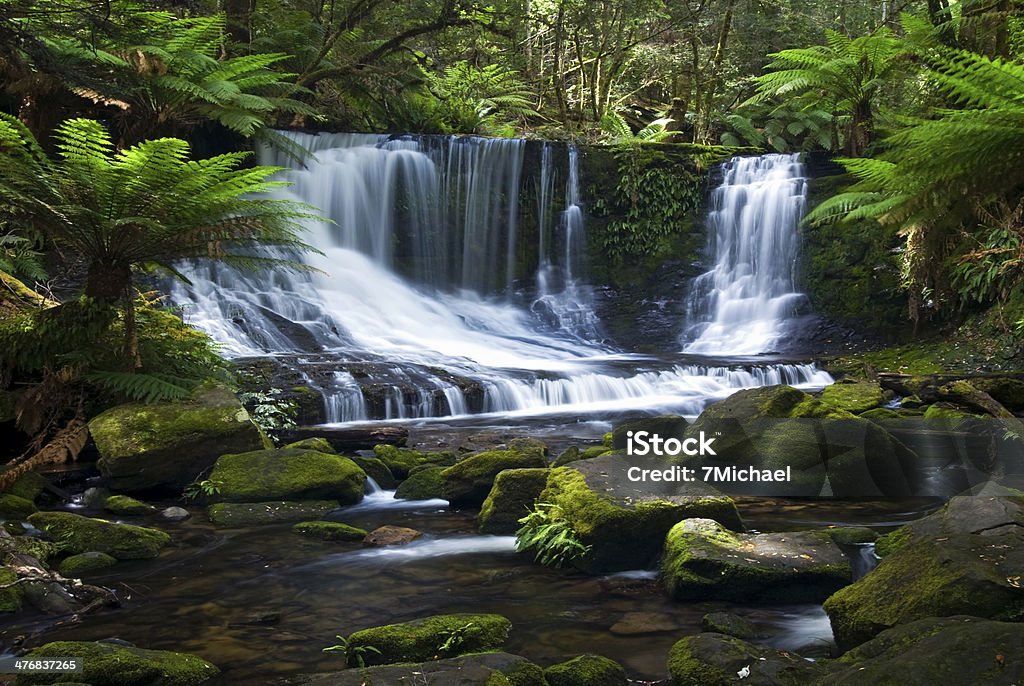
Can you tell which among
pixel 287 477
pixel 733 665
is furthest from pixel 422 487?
pixel 733 665

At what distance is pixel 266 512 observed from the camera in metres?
5.25

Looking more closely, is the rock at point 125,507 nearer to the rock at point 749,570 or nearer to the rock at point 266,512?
the rock at point 266,512

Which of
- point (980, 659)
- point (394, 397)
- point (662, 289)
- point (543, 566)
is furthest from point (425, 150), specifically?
point (980, 659)

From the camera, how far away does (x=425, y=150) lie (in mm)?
14258

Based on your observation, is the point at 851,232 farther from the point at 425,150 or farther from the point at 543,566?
the point at 543,566

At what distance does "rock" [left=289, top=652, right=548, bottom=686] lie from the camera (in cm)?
267

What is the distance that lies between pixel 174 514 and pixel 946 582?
4318 millimetres

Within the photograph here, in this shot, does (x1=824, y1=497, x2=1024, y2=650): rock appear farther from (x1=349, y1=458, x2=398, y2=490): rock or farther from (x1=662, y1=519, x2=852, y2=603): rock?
(x1=349, y1=458, x2=398, y2=490): rock

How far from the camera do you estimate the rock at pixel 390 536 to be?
15.6 ft

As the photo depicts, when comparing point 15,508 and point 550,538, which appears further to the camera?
point 15,508

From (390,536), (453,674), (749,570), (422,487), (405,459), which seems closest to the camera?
(453,674)

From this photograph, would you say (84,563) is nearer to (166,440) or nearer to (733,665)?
(166,440)

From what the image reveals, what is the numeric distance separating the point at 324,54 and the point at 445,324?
490 centimetres

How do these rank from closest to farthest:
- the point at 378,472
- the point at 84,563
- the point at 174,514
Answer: the point at 84,563 < the point at 174,514 < the point at 378,472
